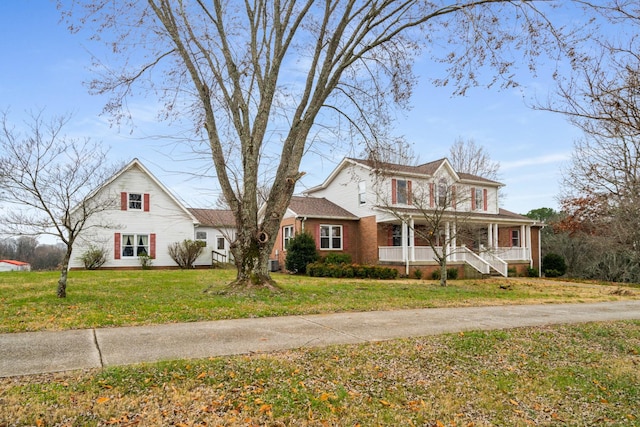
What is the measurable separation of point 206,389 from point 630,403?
4.29 m

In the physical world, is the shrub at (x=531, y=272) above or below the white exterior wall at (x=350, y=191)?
below

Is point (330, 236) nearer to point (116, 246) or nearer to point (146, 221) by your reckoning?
point (146, 221)

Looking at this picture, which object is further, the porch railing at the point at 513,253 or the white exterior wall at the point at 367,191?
the porch railing at the point at 513,253

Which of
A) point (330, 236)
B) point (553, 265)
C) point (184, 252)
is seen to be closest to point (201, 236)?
point (184, 252)

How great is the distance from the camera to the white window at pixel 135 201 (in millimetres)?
26859

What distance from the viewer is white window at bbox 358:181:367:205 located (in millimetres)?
26145

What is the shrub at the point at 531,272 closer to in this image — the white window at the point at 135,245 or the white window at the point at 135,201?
the white window at the point at 135,245

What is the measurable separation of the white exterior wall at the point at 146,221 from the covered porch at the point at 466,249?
12771mm

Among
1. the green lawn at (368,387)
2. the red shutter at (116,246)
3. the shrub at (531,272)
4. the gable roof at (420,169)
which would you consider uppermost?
the gable roof at (420,169)

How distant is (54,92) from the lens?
10945 mm

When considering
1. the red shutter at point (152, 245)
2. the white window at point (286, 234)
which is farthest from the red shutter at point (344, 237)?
the red shutter at point (152, 245)

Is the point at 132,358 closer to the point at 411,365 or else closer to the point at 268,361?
the point at 268,361

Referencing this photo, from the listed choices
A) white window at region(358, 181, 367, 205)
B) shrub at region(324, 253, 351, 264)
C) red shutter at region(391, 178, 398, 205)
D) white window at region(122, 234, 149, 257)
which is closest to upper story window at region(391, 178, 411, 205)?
red shutter at region(391, 178, 398, 205)

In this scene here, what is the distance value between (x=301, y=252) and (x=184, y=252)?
847cm
